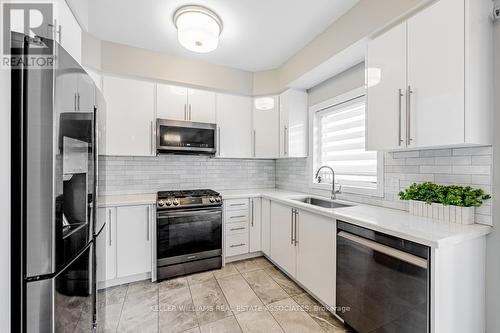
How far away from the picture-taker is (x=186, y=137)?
2809 millimetres

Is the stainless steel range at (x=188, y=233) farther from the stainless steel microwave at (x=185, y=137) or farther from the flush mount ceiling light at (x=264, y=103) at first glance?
the flush mount ceiling light at (x=264, y=103)

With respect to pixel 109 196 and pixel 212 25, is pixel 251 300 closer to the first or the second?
pixel 109 196

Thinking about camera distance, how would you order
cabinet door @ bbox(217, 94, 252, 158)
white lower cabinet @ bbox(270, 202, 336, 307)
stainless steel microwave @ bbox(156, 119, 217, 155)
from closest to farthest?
white lower cabinet @ bbox(270, 202, 336, 307)
stainless steel microwave @ bbox(156, 119, 217, 155)
cabinet door @ bbox(217, 94, 252, 158)

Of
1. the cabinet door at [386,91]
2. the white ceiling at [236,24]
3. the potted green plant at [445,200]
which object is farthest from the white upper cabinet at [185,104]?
the potted green plant at [445,200]

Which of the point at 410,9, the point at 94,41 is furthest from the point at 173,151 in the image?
the point at 410,9

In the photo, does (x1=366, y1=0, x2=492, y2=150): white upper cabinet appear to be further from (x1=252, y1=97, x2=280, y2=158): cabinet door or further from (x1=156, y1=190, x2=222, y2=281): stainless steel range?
(x1=156, y1=190, x2=222, y2=281): stainless steel range

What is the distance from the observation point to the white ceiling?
1900 mm

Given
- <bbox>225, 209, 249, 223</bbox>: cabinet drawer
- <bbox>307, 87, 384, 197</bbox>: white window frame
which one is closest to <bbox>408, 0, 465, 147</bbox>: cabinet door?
<bbox>307, 87, 384, 197</bbox>: white window frame

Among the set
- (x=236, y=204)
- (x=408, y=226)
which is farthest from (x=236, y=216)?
(x=408, y=226)

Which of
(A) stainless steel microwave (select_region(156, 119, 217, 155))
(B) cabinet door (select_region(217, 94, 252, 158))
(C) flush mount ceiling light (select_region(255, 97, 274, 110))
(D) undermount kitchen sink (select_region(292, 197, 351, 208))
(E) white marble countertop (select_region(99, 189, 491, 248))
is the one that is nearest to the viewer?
(E) white marble countertop (select_region(99, 189, 491, 248))

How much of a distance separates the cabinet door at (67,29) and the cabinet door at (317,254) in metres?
2.34

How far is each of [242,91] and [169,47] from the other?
1097 millimetres

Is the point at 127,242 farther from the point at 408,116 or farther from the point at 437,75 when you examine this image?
the point at 437,75

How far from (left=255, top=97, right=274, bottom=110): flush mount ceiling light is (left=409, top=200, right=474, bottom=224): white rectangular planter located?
2.18m
